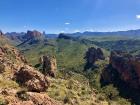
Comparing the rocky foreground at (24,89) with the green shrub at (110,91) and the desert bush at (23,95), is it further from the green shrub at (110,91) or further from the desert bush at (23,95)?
the green shrub at (110,91)

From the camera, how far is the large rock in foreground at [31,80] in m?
45.8

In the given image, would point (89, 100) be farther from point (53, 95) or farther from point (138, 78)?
point (138, 78)

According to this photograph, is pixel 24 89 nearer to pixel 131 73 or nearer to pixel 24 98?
pixel 24 98

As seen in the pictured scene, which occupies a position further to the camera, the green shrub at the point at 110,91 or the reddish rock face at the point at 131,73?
the reddish rock face at the point at 131,73

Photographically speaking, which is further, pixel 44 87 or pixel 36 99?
pixel 44 87

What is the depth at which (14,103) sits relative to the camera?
109 ft

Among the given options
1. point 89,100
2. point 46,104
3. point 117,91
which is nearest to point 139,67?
point 117,91

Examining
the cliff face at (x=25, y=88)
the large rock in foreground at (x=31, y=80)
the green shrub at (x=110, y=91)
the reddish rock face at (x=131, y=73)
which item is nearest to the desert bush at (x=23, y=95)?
the cliff face at (x=25, y=88)

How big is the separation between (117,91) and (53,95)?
128 meters

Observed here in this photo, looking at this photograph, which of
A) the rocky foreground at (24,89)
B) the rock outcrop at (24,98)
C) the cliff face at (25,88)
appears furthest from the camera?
the cliff face at (25,88)

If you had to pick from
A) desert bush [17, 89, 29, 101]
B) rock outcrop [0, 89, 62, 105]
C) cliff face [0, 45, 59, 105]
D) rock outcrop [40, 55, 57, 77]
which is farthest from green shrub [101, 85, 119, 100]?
desert bush [17, 89, 29, 101]

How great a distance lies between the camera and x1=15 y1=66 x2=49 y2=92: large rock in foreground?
45750 mm

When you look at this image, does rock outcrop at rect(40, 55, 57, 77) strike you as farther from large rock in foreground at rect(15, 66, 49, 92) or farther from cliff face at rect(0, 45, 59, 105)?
large rock in foreground at rect(15, 66, 49, 92)

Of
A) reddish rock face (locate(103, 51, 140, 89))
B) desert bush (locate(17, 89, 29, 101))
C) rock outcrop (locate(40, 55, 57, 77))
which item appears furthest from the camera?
reddish rock face (locate(103, 51, 140, 89))
